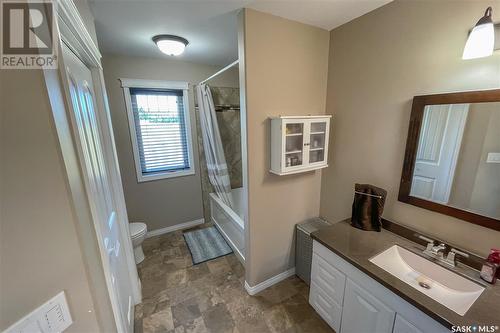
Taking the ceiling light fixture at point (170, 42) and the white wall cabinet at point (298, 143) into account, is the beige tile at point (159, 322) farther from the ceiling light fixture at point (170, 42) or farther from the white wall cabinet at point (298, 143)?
the ceiling light fixture at point (170, 42)

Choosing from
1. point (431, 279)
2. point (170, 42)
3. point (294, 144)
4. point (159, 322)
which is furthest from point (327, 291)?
point (170, 42)

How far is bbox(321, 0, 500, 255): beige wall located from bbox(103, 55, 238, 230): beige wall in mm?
1843

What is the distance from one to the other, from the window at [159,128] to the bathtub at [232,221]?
0.70 meters

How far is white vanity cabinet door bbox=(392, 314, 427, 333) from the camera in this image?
3.44 ft

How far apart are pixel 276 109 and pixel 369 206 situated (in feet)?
3.63

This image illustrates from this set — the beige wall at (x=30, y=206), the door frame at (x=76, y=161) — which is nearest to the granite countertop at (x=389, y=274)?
the door frame at (x=76, y=161)

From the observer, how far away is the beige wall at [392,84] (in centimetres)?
119

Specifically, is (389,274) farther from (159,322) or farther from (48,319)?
(159,322)

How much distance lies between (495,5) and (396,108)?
0.64m

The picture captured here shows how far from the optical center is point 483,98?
3.66 feet

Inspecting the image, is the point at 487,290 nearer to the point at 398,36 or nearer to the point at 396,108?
the point at 396,108

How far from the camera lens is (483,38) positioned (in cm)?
102

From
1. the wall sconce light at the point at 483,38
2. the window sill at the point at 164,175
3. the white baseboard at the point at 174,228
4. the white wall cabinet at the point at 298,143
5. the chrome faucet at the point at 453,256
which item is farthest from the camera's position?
the white baseboard at the point at 174,228

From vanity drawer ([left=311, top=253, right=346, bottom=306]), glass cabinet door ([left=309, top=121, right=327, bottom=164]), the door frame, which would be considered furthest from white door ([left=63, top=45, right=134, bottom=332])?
glass cabinet door ([left=309, top=121, right=327, bottom=164])
